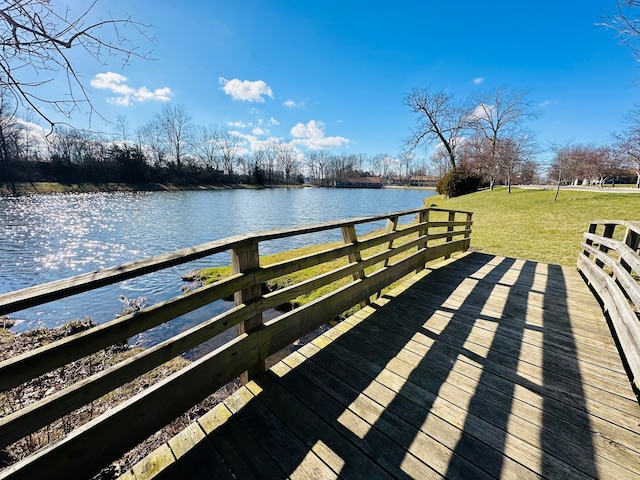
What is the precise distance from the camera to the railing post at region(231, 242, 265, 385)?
7.10ft

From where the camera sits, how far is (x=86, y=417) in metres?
2.91

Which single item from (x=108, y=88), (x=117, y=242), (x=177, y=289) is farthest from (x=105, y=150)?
(x=108, y=88)

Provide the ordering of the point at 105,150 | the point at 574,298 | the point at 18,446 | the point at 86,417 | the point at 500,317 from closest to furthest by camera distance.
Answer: the point at 18,446, the point at 86,417, the point at 500,317, the point at 574,298, the point at 105,150

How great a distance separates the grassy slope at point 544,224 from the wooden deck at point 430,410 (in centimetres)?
581

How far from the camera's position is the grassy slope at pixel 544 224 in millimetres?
8555

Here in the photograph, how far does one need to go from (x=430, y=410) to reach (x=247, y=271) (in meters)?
1.77

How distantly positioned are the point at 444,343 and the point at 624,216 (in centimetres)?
1405

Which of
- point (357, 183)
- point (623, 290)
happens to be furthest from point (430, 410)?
point (357, 183)

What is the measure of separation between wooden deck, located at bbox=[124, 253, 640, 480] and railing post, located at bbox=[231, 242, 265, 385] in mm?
447

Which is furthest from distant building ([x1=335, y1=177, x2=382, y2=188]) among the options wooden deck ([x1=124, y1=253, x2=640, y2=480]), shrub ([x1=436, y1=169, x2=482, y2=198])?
wooden deck ([x1=124, y1=253, x2=640, y2=480])

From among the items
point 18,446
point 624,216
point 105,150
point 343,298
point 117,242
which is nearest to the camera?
point 18,446

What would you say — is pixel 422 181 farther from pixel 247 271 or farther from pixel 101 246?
pixel 247 271

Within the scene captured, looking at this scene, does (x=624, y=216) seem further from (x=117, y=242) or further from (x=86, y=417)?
(x=117, y=242)

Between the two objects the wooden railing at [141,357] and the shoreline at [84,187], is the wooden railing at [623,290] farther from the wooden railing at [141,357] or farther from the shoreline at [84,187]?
the shoreline at [84,187]
